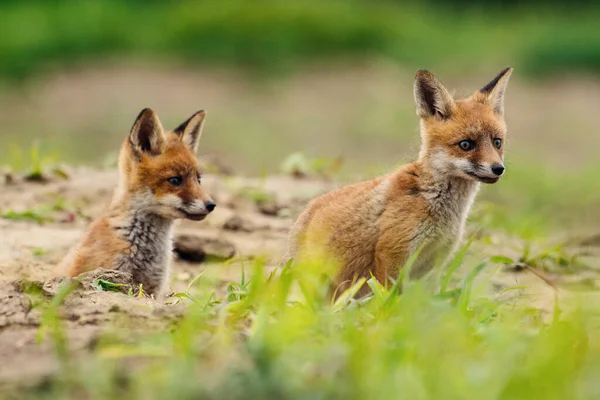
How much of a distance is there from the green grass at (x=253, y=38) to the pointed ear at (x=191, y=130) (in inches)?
393

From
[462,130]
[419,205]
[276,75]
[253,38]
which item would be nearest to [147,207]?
[419,205]

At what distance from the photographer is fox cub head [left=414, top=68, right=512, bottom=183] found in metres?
5.65

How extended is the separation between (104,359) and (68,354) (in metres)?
0.20

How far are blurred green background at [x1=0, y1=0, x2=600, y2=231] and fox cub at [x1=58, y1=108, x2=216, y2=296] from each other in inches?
238

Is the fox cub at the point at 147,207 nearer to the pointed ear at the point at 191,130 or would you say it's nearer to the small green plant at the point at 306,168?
the pointed ear at the point at 191,130

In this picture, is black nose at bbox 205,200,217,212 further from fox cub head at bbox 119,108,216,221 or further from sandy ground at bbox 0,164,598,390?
sandy ground at bbox 0,164,598,390

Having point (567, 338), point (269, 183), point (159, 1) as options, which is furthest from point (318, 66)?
point (567, 338)

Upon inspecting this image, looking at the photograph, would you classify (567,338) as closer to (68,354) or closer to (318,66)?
(68,354)

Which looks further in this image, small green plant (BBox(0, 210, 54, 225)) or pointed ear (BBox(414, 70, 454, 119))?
small green plant (BBox(0, 210, 54, 225))

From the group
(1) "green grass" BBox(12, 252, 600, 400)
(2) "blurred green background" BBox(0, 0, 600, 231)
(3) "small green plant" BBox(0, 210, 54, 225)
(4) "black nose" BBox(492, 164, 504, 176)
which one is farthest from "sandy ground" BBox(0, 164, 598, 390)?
(2) "blurred green background" BBox(0, 0, 600, 231)

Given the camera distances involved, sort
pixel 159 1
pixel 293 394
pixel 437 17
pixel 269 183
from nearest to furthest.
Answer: pixel 293 394, pixel 269 183, pixel 159 1, pixel 437 17

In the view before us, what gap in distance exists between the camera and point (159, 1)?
62.7 feet

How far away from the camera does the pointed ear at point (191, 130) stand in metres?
6.74

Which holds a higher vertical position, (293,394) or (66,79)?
(293,394)
